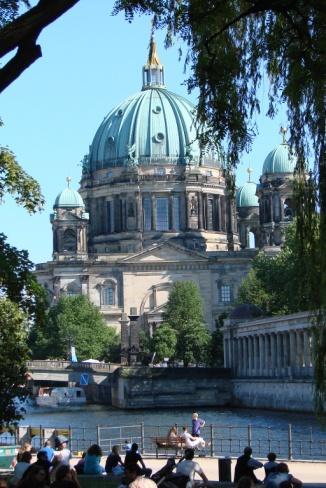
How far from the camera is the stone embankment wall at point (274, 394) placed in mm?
80550

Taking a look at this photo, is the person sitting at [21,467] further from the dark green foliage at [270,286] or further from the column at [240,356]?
the column at [240,356]

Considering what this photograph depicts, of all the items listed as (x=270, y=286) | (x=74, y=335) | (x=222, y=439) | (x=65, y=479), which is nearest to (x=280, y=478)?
(x=65, y=479)

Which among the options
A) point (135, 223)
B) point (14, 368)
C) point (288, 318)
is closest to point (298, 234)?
point (14, 368)

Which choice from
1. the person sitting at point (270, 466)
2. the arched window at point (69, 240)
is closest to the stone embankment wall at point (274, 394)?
the person sitting at point (270, 466)

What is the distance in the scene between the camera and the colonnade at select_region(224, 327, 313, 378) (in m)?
85.4

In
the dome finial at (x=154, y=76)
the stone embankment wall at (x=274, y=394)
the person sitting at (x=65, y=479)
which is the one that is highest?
the dome finial at (x=154, y=76)

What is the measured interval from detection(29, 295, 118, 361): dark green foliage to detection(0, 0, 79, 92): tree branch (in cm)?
11712

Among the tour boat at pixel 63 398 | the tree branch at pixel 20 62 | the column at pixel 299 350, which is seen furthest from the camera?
the tour boat at pixel 63 398

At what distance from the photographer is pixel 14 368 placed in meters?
30.2

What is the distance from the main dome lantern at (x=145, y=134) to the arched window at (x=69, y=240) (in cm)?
1043

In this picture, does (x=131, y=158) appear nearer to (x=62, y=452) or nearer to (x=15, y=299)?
(x=62, y=452)

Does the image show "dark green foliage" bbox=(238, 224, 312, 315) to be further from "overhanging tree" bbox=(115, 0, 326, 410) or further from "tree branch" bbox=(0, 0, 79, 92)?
"tree branch" bbox=(0, 0, 79, 92)

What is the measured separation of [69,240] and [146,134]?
621 inches

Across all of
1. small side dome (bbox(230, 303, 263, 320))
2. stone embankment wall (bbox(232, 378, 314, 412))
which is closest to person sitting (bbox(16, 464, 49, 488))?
stone embankment wall (bbox(232, 378, 314, 412))
